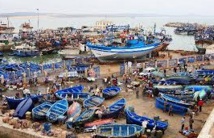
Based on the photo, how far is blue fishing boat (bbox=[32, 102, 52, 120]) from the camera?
1881 centimetres

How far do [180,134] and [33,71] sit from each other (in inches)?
643

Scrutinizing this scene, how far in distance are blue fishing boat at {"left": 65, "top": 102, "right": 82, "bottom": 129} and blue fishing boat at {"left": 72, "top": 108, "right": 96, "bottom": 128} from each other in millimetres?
280

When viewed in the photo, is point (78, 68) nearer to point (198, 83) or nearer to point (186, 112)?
point (198, 83)

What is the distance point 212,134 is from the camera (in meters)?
14.1

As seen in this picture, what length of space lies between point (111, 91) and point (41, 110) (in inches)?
236

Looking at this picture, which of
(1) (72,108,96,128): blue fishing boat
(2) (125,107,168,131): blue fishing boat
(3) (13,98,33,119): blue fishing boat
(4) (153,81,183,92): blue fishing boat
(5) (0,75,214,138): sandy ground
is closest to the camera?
(2) (125,107,168,131): blue fishing boat

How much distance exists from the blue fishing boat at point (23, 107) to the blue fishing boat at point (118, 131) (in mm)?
5161

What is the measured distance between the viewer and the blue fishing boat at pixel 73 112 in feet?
59.0

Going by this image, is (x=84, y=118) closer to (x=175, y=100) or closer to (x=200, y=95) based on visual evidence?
(x=175, y=100)

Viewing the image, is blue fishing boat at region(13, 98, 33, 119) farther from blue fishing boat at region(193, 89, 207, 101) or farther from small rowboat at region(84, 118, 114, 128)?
blue fishing boat at region(193, 89, 207, 101)

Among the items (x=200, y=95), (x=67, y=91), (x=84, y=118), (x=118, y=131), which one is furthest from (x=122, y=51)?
(x=118, y=131)

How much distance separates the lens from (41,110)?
64.7 ft

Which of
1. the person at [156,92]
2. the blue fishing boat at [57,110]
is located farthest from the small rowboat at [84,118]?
the person at [156,92]

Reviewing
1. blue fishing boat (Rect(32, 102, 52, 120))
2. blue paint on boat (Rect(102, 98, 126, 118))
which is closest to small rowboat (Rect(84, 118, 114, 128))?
blue paint on boat (Rect(102, 98, 126, 118))
